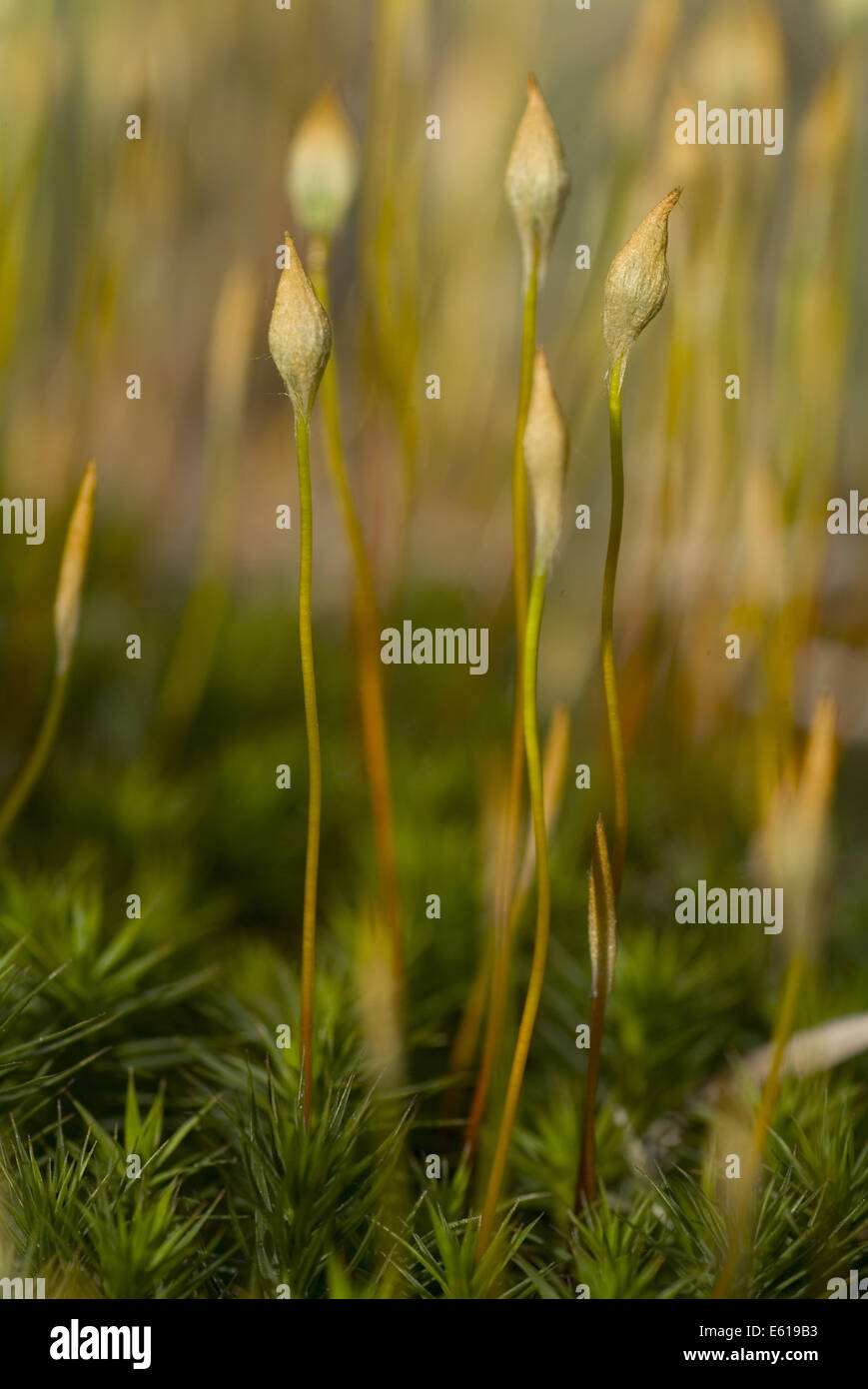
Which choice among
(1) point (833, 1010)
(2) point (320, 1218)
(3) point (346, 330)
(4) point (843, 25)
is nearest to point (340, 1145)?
(2) point (320, 1218)

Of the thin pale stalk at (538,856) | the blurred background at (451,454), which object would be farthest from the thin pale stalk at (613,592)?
the blurred background at (451,454)

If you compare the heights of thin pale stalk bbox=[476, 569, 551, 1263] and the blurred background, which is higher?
the blurred background

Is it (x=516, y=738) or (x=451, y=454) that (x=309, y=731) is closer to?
(x=516, y=738)

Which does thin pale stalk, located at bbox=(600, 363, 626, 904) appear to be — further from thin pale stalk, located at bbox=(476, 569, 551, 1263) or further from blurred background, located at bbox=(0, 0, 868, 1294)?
blurred background, located at bbox=(0, 0, 868, 1294)

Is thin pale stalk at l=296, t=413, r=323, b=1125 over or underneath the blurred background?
underneath

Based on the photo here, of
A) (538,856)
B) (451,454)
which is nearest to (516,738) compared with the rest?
(538,856)

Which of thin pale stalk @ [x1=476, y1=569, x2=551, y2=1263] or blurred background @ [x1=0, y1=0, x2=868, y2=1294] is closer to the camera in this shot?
thin pale stalk @ [x1=476, y1=569, x2=551, y2=1263]

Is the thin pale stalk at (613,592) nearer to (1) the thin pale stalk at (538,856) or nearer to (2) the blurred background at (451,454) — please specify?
(1) the thin pale stalk at (538,856)

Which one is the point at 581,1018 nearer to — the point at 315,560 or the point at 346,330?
the point at 315,560

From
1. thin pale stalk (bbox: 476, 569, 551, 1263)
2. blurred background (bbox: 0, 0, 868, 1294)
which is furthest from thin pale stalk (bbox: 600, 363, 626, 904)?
blurred background (bbox: 0, 0, 868, 1294)
